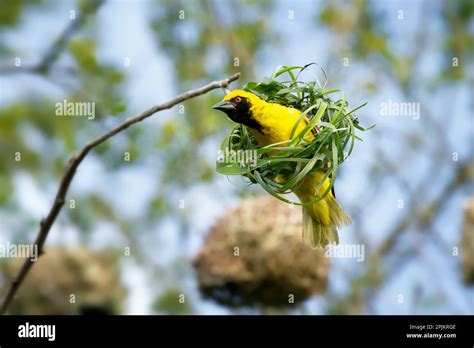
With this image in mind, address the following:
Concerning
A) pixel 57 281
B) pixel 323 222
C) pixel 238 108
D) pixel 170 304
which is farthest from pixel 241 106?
pixel 170 304

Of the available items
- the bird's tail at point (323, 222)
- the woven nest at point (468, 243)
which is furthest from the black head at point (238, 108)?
the woven nest at point (468, 243)

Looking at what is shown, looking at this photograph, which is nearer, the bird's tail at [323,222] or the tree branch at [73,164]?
the tree branch at [73,164]

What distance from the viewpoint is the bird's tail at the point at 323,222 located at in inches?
109

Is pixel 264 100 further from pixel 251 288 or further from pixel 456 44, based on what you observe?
pixel 456 44

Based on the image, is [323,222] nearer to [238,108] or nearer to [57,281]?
[238,108]

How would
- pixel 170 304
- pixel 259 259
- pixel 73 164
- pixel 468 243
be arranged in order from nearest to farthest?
pixel 73 164 → pixel 259 259 → pixel 468 243 → pixel 170 304

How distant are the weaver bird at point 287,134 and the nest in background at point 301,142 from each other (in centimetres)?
6

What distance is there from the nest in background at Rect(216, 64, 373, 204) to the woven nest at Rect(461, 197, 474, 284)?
3512 mm

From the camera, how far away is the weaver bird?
261 cm

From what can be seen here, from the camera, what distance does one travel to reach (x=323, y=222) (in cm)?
279

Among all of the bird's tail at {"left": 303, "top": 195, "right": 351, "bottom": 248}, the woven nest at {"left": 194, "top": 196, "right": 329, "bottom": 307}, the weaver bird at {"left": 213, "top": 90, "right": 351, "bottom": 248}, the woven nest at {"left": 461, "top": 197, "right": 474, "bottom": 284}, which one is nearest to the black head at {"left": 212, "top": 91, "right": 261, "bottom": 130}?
the weaver bird at {"left": 213, "top": 90, "right": 351, "bottom": 248}

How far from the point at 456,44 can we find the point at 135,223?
429cm

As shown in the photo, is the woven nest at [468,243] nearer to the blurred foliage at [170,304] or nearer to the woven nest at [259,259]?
the woven nest at [259,259]

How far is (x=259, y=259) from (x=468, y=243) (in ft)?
7.35
